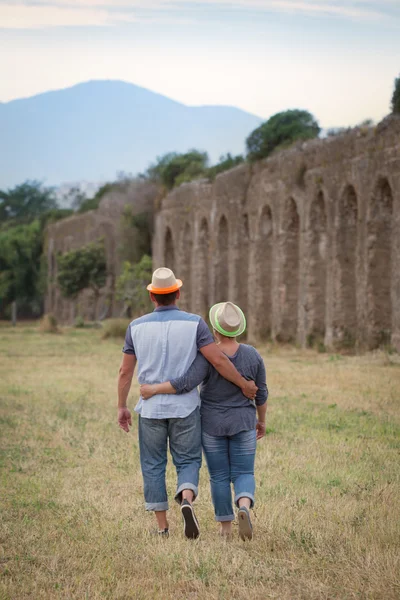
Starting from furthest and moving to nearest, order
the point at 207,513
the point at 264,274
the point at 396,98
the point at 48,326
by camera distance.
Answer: the point at 48,326, the point at 264,274, the point at 396,98, the point at 207,513

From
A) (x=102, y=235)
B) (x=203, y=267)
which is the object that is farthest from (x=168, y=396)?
(x=102, y=235)

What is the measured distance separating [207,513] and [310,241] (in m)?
20.1

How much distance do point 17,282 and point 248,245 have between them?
3588 centimetres

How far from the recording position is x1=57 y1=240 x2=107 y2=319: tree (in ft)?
182

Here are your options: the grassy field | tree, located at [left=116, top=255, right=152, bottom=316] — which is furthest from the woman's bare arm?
tree, located at [left=116, top=255, right=152, bottom=316]

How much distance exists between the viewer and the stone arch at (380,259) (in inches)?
942

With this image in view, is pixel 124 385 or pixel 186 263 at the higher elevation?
pixel 186 263

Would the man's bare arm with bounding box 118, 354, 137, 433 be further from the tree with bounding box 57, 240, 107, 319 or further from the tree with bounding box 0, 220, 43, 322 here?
the tree with bounding box 0, 220, 43, 322

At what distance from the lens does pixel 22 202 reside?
96875 mm

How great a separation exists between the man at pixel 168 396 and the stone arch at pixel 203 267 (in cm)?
3188

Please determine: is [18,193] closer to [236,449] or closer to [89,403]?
[89,403]

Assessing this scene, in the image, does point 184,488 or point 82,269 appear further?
point 82,269

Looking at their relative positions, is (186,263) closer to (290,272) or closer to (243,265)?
(243,265)

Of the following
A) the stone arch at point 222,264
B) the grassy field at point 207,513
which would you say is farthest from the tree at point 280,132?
the grassy field at point 207,513
